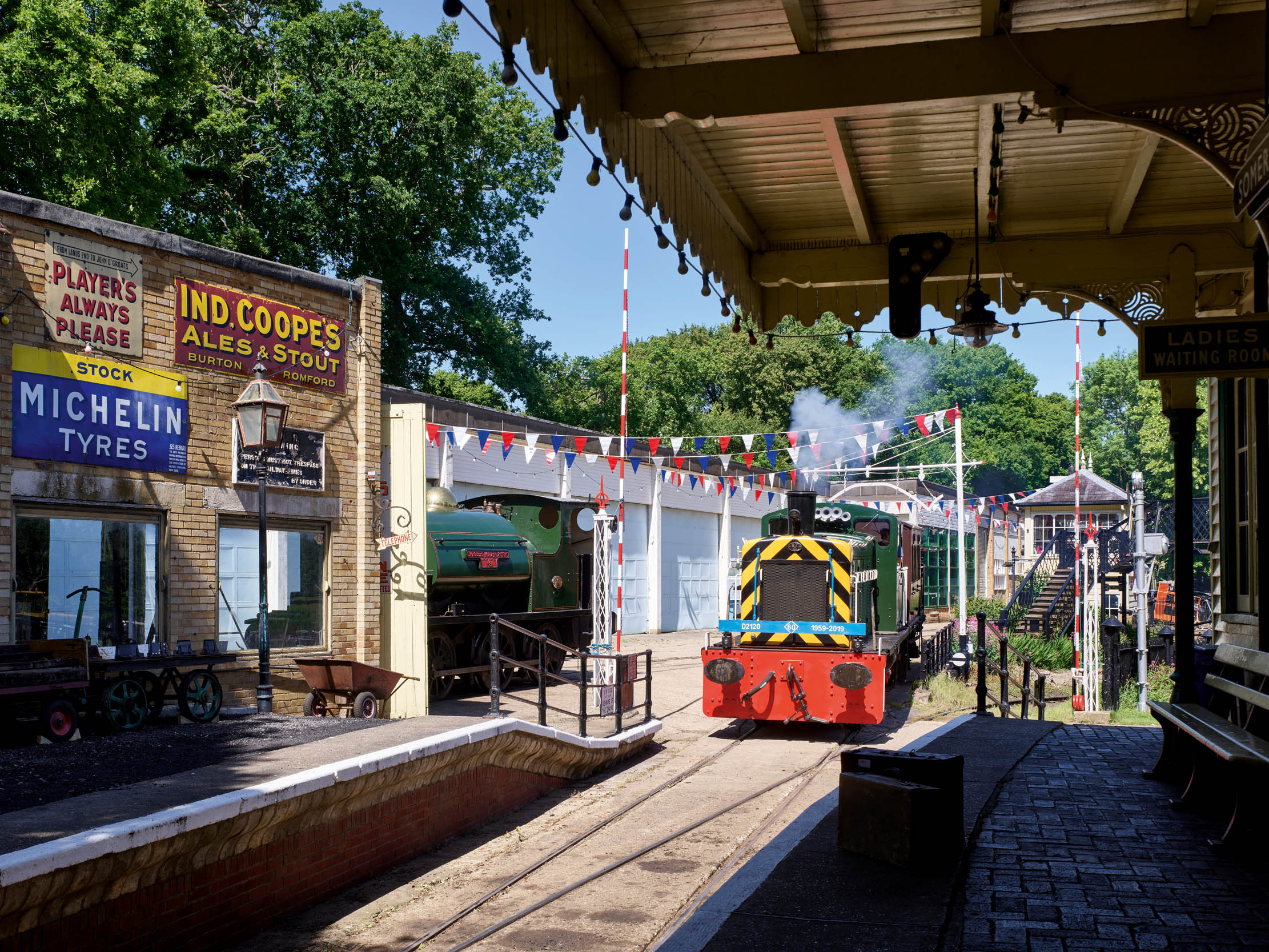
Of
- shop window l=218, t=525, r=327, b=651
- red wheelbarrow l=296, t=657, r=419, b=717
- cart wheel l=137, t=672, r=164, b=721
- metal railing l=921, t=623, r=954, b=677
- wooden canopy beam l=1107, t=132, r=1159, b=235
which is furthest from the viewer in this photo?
metal railing l=921, t=623, r=954, b=677

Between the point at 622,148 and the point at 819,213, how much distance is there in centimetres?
280

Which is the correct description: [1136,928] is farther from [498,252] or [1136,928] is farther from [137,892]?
[498,252]

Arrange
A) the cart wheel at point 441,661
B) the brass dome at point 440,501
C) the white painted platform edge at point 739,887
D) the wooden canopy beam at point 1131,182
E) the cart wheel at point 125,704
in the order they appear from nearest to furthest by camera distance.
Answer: the white painted platform edge at point 739,887 < the wooden canopy beam at point 1131,182 < the cart wheel at point 125,704 < the cart wheel at point 441,661 < the brass dome at point 440,501

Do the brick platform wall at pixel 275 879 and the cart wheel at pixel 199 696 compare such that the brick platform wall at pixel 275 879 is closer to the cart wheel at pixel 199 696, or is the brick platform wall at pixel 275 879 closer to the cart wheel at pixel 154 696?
the cart wheel at pixel 199 696

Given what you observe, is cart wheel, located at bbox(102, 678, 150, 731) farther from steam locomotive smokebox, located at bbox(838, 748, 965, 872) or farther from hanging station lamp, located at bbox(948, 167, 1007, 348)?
hanging station lamp, located at bbox(948, 167, 1007, 348)

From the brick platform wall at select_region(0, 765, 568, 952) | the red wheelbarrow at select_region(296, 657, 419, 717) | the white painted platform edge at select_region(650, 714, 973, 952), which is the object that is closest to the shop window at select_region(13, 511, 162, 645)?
the red wheelbarrow at select_region(296, 657, 419, 717)

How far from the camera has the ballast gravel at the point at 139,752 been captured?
243 inches

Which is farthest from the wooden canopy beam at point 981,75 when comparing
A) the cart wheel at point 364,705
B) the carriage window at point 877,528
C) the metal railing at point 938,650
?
the metal railing at point 938,650

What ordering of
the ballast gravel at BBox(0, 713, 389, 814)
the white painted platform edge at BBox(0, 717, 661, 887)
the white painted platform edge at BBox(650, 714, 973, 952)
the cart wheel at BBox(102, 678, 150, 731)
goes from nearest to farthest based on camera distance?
the white painted platform edge at BBox(0, 717, 661, 887)
the white painted platform edge at BBox(650, 714, 973, 952)
the ballast gravel at BBox(0, 713, 389, 814)
the cart wheel at BBox(102, 678, 150, 731)

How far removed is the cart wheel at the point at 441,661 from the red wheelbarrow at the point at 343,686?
3.61 m

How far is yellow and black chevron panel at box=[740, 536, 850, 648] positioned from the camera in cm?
1261

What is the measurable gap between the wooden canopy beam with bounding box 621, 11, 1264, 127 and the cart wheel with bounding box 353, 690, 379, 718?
7177 millimetres

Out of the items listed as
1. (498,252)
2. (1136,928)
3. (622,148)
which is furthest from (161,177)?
(1136,928)

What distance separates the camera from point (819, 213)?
762 cm
